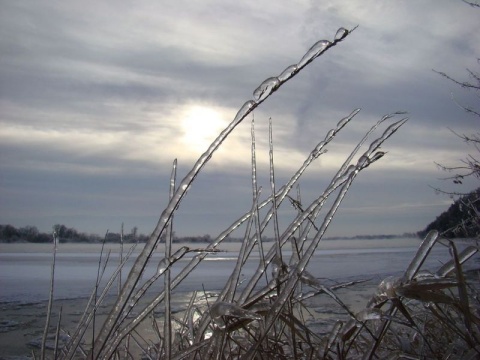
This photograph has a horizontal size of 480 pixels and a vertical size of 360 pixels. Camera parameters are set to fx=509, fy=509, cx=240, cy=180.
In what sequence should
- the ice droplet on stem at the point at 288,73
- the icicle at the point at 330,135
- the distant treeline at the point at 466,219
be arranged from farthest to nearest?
1. the distant treeline at the point at 466,219
2. the icicle at the point at 330,135
3. the ice droplet on stem at the point at 288,73

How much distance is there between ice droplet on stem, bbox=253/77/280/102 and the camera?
44.4 inches

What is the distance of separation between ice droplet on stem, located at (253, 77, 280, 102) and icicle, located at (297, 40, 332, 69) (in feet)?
0.23

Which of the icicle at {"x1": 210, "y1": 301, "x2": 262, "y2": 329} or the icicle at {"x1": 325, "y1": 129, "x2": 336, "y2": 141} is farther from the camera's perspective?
the icicle at {"x1": 325, "y1": 129, "x2": 336, "y2": 141}

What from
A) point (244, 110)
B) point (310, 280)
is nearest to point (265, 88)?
point (244, 110)

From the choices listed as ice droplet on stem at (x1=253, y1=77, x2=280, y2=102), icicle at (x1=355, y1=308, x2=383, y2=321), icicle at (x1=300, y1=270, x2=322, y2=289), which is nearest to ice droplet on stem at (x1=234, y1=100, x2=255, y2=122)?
ice droplet on stem at (x1=253, y1=77, x2=280, y2=102)

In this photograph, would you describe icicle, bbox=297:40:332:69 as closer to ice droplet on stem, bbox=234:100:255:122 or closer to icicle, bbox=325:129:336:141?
ice droplet on stem, bbox=234:100:255:122

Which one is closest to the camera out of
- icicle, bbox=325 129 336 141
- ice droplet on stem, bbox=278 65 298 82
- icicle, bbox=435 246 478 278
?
ice droplet on stem, bbox=278 65 298 82

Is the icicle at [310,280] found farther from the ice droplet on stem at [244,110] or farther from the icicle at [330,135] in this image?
the icicle at [330,135]

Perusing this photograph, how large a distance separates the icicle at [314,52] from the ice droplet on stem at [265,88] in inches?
2.8

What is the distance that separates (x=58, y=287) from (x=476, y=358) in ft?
39.7

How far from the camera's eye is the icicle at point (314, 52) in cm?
108

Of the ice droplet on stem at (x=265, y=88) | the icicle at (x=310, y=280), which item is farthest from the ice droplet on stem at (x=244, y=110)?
the icicle at (x=310, y=280)

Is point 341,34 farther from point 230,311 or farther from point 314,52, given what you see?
point 230,311

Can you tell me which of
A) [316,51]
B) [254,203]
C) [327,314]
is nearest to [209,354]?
[254,203]
